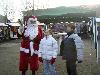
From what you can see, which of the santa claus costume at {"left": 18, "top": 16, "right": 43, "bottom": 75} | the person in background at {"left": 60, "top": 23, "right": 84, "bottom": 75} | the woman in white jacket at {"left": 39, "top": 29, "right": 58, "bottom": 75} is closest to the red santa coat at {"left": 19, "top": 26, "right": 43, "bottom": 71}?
the santa claus costume at {"left": 18, "top": 16, "right": 43, "bottom": 75}

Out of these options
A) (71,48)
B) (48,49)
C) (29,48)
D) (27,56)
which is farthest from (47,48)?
(27,56)

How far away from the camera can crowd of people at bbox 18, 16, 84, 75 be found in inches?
370

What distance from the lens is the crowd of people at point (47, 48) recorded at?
9.39m

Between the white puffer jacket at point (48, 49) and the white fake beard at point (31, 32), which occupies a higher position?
the white fake beard at point (31, 32)

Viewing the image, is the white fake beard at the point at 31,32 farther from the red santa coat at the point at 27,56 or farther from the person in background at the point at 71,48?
the person in background at the point at 71,48

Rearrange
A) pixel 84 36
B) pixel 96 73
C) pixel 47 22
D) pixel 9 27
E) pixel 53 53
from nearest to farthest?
pixel 53 53 → pixel 96 73 → pixel 47 22 → pixel 84 36 → pixel 9 27

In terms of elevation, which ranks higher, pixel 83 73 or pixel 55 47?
pixel 55 47

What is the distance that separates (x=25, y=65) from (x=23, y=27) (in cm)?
119

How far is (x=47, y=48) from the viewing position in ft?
33.0

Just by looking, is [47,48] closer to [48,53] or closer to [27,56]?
[48,53]

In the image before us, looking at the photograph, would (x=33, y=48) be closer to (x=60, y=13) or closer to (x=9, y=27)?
(x=60, y=13)

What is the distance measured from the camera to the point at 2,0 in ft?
260

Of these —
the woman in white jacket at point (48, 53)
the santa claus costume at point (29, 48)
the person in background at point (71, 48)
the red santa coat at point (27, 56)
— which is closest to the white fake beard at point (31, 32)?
the santa claus costume at point (29, 48)

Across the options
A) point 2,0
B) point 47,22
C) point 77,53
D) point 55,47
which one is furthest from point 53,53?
point 2,0
